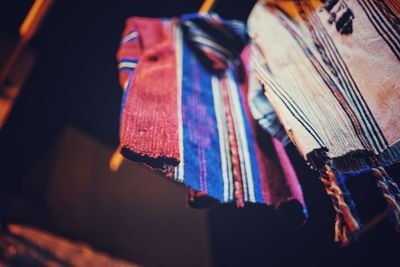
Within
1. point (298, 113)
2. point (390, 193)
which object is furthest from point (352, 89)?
point (390, 193)

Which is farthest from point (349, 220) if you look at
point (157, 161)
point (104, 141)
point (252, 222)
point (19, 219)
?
point (104, 141)

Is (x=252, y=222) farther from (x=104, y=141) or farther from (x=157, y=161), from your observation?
(x=104, y=141)

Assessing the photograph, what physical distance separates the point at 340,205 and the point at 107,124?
2201mm

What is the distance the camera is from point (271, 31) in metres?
1.05

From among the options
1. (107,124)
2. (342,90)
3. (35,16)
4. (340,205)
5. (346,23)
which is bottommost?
(107,124)

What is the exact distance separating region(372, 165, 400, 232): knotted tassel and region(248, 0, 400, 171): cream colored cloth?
48 mm

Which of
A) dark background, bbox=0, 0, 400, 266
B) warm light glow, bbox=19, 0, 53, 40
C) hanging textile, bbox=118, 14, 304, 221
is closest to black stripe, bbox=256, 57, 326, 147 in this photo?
hanging textile, bbox=118, 14, 304, 221

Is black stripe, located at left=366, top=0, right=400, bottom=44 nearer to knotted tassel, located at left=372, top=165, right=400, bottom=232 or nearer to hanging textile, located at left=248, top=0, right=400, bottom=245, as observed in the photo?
hanging textile, located at left=248, top=0, right=400, bottom=245

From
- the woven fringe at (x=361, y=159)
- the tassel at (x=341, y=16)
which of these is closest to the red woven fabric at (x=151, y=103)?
the woven fringe at (x=361, y=159)

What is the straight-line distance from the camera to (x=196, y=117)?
982mm

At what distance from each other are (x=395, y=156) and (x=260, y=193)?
1.27ft

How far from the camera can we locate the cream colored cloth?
0.70 metres

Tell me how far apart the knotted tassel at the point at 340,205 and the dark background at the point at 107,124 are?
0.53 meters

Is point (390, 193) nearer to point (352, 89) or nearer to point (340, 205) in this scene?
point (340, 205)
